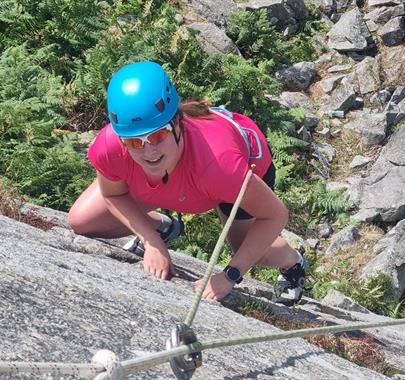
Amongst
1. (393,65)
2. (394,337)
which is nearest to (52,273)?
(394,337)

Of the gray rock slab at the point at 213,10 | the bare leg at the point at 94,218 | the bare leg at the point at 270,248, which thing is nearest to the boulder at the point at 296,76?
the gray rock slab at the point at 213,10

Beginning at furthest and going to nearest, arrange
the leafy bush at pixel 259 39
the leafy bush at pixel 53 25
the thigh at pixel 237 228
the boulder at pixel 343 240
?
the leafy bush at pixel 259 39
the leafy bush at pixel 53 25
the boulder at pixel 343 240
the thigh at pixel 237 228

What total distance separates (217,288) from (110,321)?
1.30m

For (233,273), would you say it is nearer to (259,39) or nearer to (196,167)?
(196,167)

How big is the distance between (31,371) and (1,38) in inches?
398

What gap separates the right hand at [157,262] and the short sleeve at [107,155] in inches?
21.2

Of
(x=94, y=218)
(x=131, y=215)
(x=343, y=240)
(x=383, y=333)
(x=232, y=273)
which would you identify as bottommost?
(x=343, y=240)

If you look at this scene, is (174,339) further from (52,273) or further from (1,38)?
(1,38)

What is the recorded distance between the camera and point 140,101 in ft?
13.3

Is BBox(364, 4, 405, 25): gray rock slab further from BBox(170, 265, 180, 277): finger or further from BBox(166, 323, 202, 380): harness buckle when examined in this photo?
BBox(166, 323, 202, 380): harness buckle

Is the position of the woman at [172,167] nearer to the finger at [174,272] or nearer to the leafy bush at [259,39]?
the finger at [174,272]

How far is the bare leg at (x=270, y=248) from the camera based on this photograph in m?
5.23

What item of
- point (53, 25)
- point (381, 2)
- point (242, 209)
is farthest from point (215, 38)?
point (242, 209)

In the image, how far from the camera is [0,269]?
11.7 ft
